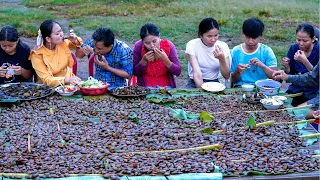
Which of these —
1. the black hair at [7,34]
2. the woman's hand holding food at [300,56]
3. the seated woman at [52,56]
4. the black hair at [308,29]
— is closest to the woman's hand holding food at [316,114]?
the woman's hand holding food at [300,56]

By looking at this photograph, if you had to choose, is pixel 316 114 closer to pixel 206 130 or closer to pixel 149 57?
pixel 206 130

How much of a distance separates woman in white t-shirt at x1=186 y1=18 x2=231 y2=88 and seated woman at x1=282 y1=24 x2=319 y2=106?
0.82 meters

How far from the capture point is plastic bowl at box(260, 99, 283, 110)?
4590 mm

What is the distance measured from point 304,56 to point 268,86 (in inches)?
23.8

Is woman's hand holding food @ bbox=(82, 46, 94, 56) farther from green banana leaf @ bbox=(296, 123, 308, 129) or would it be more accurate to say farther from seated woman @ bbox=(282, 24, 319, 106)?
green banana leaf @ bbox=(296, 123, 308, 129)

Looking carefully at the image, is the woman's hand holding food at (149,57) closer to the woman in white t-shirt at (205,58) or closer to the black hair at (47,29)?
the woman in white t-shirt at (205,58)

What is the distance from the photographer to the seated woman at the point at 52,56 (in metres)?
5.43

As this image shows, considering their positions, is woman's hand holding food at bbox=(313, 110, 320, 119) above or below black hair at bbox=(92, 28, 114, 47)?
below

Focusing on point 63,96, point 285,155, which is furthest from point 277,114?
point 63,96

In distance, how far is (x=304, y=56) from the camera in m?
5.33

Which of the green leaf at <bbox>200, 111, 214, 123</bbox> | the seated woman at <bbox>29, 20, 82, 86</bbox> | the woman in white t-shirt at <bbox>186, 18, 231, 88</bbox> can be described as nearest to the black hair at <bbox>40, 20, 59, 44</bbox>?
the seated woman at <bbox>29, 20, 82, 86</bbox>

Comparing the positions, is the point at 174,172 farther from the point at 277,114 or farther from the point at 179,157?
the point at 277,114

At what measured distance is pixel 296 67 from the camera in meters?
5.75

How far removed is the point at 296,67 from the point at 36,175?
3761 mm
